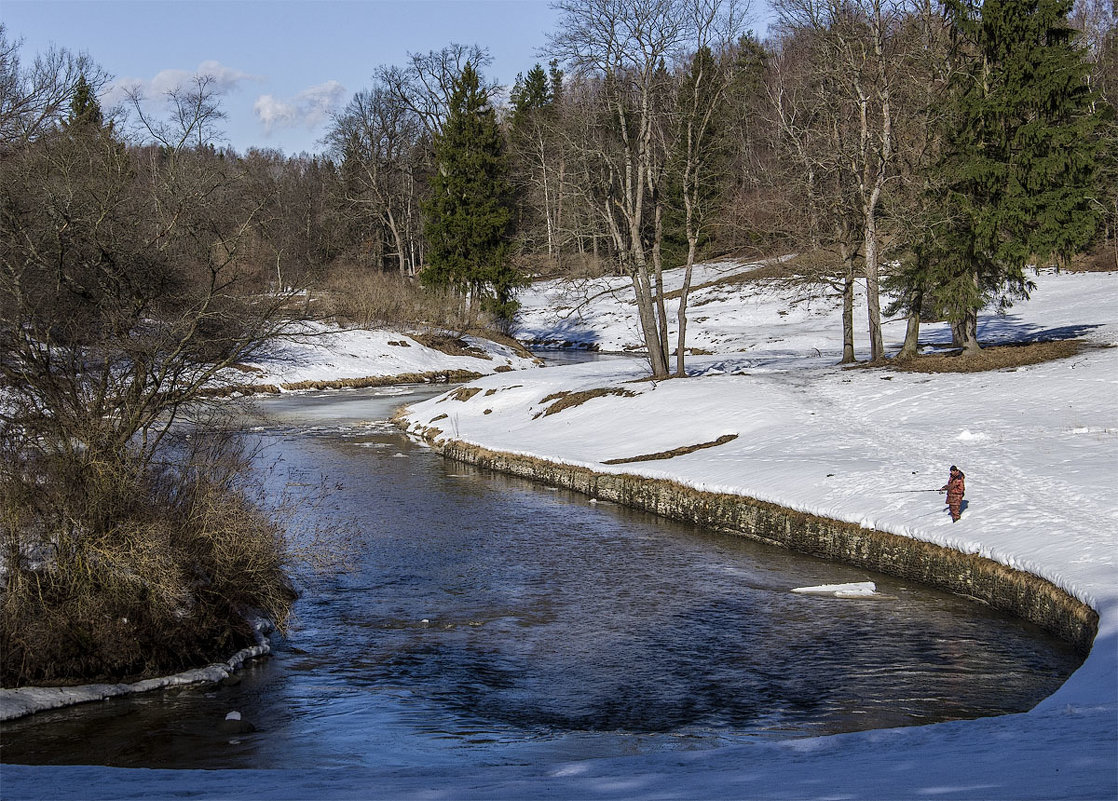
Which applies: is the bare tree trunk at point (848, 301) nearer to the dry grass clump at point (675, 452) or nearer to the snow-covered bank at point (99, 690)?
the dry grass clump at point (675, 452)

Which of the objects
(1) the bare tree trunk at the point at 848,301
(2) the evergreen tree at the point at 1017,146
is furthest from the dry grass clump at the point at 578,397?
(2) the evergreen tree at the point at 1017,146

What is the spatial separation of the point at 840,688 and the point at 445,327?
42016mm

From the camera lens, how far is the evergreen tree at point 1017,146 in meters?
25.1

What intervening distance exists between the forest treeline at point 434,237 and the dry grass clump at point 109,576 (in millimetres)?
30

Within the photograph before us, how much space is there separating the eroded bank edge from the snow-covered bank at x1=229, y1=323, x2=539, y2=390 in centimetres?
2099

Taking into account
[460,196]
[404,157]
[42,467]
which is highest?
[404,157]

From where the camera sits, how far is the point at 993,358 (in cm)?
Answer: 2734

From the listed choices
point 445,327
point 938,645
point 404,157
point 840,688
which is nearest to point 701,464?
point 938,645

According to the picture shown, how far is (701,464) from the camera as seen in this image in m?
21.2

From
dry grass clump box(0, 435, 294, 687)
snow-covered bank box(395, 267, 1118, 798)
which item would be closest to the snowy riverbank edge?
snow-covered bank box(395, 267, 1118, 798)

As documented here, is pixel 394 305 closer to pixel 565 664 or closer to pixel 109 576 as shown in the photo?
pixel 109 576

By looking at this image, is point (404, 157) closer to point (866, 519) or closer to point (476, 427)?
point (476, 427)

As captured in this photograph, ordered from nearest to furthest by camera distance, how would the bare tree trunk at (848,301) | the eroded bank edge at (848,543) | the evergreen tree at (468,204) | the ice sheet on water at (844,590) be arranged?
the eroded bank edge at (848,543)
the ice sheet on water at (844,590)
the bare tree trunk at (848,301)
the evergreen tree at (468,204)

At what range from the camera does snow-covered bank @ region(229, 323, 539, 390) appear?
43.2 meters
